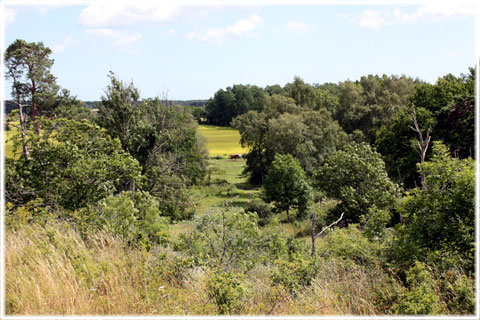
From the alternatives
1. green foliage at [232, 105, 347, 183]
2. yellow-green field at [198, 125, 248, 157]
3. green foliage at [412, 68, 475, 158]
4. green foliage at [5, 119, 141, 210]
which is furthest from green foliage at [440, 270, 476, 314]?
yellow-green field at [198, 125, 248, 157]

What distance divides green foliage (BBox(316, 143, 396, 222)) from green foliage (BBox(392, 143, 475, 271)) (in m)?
16.2

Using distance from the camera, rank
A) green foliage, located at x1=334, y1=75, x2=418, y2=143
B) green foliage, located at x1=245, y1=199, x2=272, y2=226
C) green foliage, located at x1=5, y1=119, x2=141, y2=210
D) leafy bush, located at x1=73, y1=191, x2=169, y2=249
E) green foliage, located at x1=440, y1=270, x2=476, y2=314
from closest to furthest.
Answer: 1. green foliage, located at x1=440, y1=270, x2=476, y2=314
2. leafy bush, located at x1=73, y1=191, x2=169, y2=249
3. green foliage, located at x1=5, y1=119, x2=141, y2=210
4. green foliage, located at x1=245, y1=199, x2=272, y2=226
5. green foliage, located at x1=334, y1=75, x2=418, y2=143

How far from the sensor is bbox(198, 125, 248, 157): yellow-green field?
75.7 metres

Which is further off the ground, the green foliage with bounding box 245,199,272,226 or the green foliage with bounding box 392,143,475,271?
the green foliage with bounding box 392,143,475,271

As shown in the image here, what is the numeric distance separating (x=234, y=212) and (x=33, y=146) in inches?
240

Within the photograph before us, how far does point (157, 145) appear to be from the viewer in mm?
24359

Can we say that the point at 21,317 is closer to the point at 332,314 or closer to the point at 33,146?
the point at 332,314

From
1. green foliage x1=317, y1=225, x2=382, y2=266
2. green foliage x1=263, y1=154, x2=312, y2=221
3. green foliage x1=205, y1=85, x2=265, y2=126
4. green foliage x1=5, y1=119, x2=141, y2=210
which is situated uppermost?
green foliage x1=205, y1=85, x2=265, y2=126

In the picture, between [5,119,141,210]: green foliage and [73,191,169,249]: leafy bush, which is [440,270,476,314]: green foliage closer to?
[73,191,169,249]: leafy bush

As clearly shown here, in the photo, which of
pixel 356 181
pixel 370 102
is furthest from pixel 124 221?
pixel 370 102

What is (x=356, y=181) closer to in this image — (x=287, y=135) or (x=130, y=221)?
(x=287, y=135)

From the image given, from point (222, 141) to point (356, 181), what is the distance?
61646 mm

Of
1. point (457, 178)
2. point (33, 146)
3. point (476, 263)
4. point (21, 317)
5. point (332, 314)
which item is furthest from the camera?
point (33, 146)

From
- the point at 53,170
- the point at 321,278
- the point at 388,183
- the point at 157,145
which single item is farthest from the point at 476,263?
the point at 157,145
